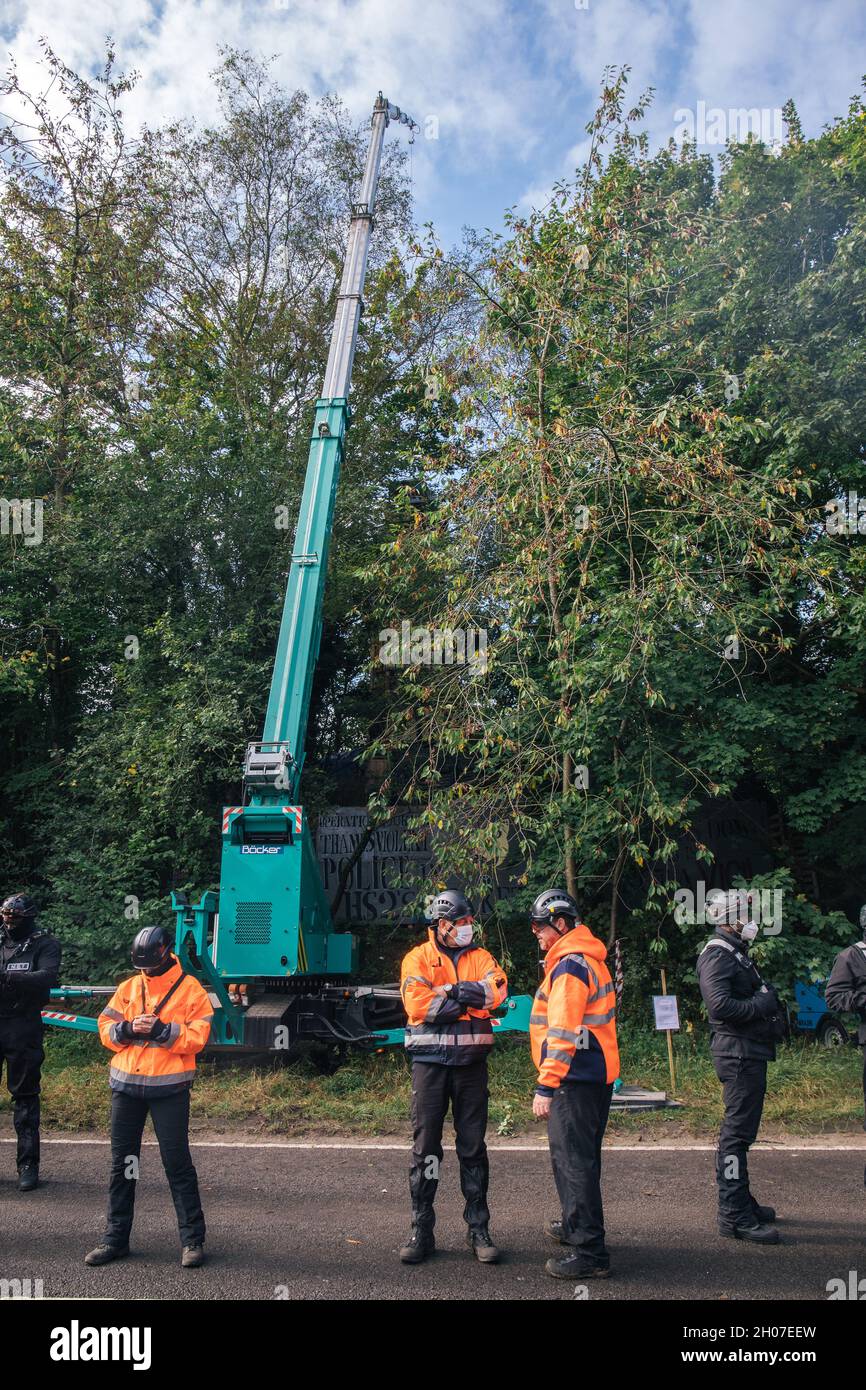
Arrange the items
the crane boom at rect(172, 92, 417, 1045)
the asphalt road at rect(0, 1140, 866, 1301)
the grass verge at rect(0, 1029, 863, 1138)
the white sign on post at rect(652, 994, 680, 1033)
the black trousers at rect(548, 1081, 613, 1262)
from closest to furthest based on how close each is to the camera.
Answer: the asphalt road at rect(0, 1140, 866, 1301) → the black trousers at rect(548, 1081, 613, 1262) → the grass verge at rect(0, 1029, 863, 1138) → the white sign on post at rect(652, 994, 680, 1033) → the crane boom at rect(172, 92, 417, 1045)

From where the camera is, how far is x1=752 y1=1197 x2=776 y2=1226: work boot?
561 centimetres

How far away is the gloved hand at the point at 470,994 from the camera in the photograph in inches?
211

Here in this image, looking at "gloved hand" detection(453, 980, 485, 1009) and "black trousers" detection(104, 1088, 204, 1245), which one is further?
"gloved hand" detection(453, 980, 485, 1009)

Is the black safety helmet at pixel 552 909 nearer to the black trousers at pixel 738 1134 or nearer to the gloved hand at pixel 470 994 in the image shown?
the gloved hand at pixel 470 994

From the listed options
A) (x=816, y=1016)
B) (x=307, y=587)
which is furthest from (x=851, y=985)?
(x=307, y=587)

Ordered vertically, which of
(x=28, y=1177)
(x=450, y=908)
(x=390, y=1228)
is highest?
(x=450, y=908)

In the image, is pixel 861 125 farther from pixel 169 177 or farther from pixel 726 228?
pixel 169 177

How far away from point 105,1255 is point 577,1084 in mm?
2679

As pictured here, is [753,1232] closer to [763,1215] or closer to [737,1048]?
[763,1215]

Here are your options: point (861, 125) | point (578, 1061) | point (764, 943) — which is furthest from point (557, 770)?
point (861, 125)

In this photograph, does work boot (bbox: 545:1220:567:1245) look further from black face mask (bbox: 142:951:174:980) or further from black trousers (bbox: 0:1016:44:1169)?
A: black trousers (bbox: 0:1016:44:1169)

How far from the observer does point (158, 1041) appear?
5.22 metres

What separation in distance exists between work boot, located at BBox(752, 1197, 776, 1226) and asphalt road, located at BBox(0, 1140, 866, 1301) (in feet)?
0.40

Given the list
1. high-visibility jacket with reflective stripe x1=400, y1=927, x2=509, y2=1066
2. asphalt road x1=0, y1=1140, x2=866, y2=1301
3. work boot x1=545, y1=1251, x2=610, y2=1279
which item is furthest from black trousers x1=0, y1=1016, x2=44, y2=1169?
work boot x1=545, y1=1251, x2=610, y2=1279
